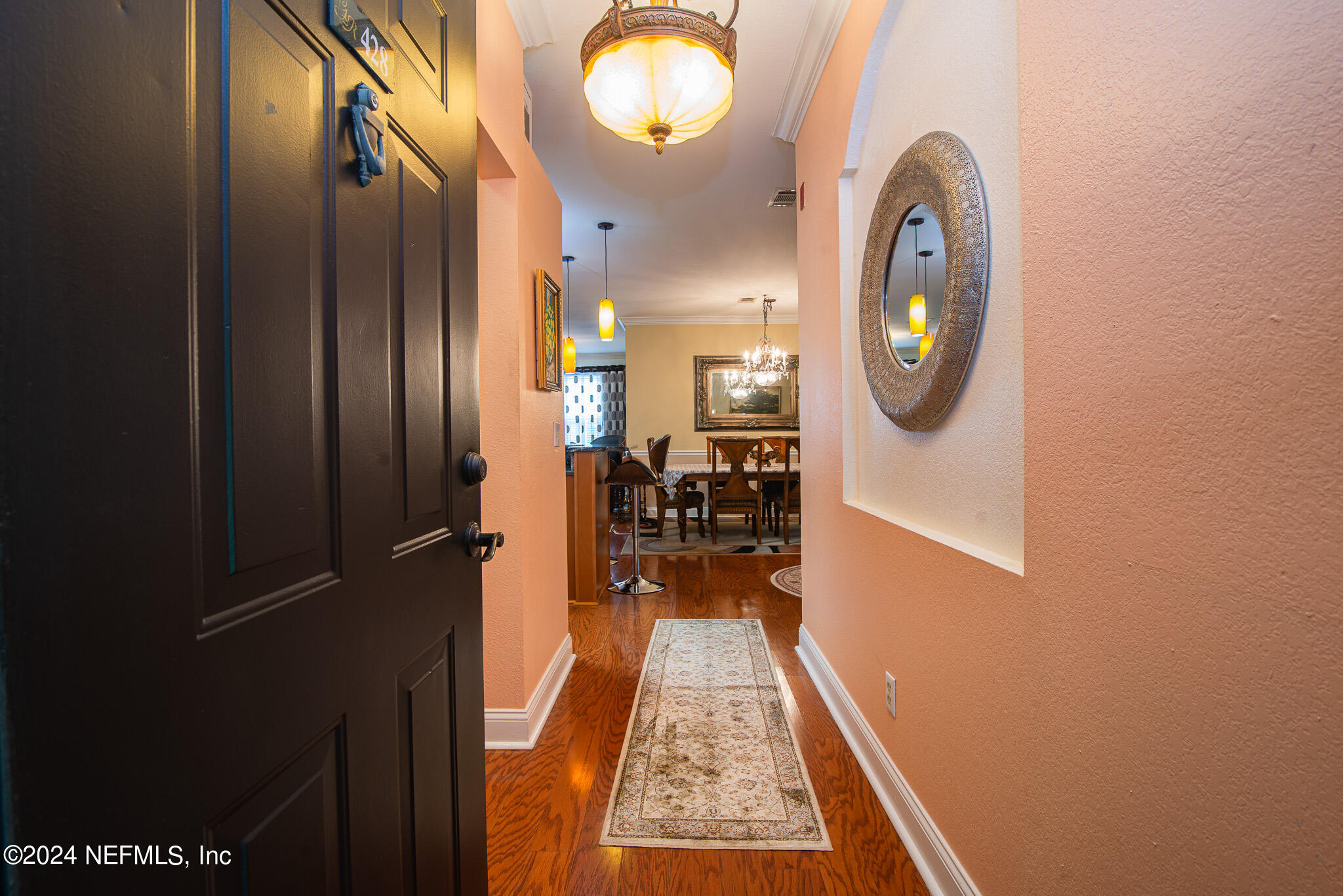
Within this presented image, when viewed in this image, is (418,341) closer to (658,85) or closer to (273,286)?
(273,286)

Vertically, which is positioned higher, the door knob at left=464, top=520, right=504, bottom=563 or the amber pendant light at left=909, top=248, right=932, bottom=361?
the amber pendant light at left=909, top=248, right=932, bottom=361

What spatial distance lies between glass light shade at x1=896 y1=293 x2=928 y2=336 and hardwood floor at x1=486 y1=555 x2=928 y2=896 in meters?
1.31

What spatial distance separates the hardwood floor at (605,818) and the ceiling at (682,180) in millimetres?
2699

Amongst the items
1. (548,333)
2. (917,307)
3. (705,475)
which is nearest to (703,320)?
(705,475)

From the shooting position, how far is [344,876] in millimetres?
732

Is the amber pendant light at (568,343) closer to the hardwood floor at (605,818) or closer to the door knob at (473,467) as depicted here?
the hardwood floor at (605,818)

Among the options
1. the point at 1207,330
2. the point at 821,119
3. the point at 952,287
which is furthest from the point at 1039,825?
the point at 821,119

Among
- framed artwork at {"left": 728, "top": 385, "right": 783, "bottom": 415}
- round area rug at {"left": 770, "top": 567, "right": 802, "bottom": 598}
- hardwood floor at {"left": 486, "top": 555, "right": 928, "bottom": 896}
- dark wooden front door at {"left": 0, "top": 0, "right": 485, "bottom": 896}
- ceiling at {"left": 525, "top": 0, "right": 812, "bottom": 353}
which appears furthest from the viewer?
framed artwork at {"left": 728, "top": 385, "right": 783, "bottom": 415}

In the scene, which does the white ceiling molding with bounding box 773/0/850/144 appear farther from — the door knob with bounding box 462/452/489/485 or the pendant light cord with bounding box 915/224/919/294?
the door knob with bounding box 462/452/489/485

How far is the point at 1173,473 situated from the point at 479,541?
1077mm

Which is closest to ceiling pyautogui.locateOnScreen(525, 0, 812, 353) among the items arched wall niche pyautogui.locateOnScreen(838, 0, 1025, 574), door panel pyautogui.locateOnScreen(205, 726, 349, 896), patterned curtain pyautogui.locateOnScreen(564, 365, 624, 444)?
arched wall niche pyautogui.locateOnScreen(838, 0, 1025, 574)

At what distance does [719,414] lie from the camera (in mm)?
8156

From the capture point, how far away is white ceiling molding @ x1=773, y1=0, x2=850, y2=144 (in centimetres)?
216

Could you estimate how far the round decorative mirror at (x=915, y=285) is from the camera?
1.47 meters
